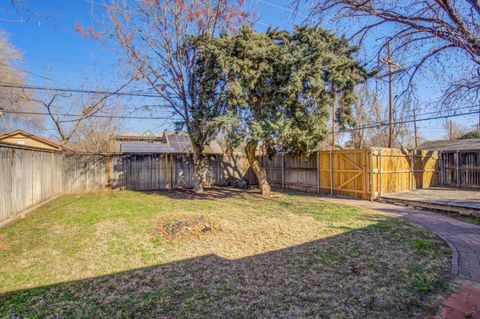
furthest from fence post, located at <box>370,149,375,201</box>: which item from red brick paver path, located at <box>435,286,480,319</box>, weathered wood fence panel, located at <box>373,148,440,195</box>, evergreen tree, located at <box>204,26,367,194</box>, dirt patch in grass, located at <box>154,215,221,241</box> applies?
red brick paver path, located at <box>435,286,480,319</box>

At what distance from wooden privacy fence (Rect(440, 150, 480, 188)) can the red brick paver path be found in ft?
40.3

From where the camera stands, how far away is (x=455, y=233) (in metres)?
5.28

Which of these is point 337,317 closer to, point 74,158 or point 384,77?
point 384,77

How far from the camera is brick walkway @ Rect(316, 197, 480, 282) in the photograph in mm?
3564

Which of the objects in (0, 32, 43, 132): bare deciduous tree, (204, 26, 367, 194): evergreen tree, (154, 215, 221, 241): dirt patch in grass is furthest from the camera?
(0, 32, 43, 132): bare deciduous tree

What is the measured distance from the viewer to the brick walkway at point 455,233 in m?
3.56

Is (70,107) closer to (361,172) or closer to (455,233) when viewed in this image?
(361,172)

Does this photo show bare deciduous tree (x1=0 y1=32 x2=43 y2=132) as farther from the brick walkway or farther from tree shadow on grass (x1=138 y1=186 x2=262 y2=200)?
the brick walkway

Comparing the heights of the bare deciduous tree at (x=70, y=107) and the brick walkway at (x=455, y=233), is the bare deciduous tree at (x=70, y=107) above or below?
above

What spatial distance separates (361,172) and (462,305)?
25.3 feet

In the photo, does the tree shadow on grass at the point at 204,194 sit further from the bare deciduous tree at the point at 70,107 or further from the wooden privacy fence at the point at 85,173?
the bare deciduous tree at the point at 70,107

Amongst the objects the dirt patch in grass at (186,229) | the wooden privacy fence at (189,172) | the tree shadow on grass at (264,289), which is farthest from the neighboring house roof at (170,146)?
the tree shadow on grass at (264,289)

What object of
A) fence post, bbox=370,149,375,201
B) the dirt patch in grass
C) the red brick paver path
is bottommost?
the red brick paver path

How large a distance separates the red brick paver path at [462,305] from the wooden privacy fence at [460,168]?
40.3 ft
